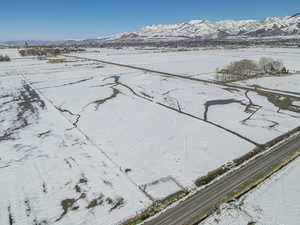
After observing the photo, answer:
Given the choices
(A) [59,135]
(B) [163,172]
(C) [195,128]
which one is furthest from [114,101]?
(B) [163,172]

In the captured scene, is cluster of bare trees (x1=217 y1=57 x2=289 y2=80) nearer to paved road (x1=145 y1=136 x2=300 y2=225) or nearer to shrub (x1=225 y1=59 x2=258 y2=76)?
shrub (x1=225 y1=59 x2=258 y2=76)

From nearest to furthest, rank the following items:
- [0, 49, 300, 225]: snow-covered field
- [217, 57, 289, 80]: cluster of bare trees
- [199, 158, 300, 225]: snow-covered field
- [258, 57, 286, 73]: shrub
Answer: [199, 158, 300, 225]: snow-covered field < [0, 49, 300, 225]: snow-covered field < [217, 57, 289, 80]: cluster of bare trees < [258, 57, 286, 73]: shrub

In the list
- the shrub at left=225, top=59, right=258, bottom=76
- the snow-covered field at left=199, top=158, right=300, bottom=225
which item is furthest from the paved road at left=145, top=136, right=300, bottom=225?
the shrub at left=225, top=59, right=258, bottom=76

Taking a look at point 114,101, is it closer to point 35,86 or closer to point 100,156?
point 100,156

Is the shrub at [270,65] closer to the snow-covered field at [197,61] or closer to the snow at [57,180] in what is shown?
the snow-covered field at [197,61]

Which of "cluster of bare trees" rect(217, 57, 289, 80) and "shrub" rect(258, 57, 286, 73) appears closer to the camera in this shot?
"cluster of bare trees" rect(217, 57, 289, 80)

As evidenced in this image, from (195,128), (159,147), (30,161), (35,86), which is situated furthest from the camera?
(35,86)

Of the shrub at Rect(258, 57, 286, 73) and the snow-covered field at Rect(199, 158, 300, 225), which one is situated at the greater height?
the shrub at Rect(258, 57, 286, 73)

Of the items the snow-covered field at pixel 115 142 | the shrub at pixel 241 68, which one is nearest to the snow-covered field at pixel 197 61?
the shrub at pixel 241 68
